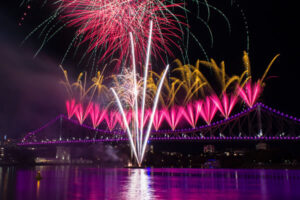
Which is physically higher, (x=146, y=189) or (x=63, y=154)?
(x=63, y=154)

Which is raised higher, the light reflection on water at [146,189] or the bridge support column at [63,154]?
the bridge support column at [63,154]

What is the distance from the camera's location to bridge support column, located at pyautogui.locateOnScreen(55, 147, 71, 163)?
411ft

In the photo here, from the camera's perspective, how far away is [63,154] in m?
128

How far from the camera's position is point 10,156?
118m

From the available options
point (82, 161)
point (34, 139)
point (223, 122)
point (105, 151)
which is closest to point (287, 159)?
point (223, 122)

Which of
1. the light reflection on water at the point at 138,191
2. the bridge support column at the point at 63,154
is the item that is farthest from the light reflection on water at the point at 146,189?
the bridge support column at the point at 63,154

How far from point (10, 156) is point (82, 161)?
29.1 metres

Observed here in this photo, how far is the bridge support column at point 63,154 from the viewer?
12530 cm

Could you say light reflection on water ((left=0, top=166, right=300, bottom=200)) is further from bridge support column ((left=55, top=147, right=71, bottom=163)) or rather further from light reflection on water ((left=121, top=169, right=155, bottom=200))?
bridge support column ((left=55, top=147, right=71, bottom=163))

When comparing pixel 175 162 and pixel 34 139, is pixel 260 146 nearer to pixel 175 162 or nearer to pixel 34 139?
pixel 175 162

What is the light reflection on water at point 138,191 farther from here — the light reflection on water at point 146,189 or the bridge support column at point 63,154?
the bridge support column at point 63,154

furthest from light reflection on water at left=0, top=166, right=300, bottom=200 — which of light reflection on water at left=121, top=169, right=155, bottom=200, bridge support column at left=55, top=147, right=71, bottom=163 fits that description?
bridge support column at left=55, top=147, right=71, bottom=163

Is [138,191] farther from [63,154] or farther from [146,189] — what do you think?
[63,154]

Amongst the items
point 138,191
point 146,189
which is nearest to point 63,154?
point 146,189
